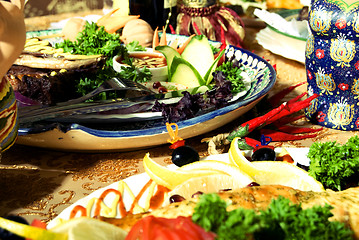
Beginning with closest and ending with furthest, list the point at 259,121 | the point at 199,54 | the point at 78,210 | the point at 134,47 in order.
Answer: the point at 78,210 → the point at 259,121 → the point at 199,54 → the point at 134,47

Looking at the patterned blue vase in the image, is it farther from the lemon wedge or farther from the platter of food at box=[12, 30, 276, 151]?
the lemon wedge

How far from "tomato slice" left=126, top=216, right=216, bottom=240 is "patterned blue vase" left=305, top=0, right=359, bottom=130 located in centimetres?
109

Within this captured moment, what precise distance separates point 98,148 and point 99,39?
2.75 feet

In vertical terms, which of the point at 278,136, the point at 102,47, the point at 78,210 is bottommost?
the point at 278,136

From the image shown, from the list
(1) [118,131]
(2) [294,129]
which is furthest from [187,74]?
(1) [118,131]

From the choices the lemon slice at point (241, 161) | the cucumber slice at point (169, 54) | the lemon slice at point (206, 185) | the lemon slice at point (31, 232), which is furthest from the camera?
the cucumber slice at point (169, 54)

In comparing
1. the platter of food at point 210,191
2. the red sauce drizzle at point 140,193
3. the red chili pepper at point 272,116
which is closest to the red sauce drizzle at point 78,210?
the platter of food at point 210,191

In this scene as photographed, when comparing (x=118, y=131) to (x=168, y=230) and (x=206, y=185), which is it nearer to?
(x=206, y=185)

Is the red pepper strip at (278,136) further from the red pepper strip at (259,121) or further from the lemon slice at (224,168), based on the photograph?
the lemon slice at (224,168)

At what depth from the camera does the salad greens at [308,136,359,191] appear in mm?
1154

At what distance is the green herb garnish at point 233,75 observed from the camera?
186 cm

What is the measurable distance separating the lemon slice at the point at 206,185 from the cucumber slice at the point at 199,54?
962 mm

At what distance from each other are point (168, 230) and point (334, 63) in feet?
3.82

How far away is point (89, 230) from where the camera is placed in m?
0.78
